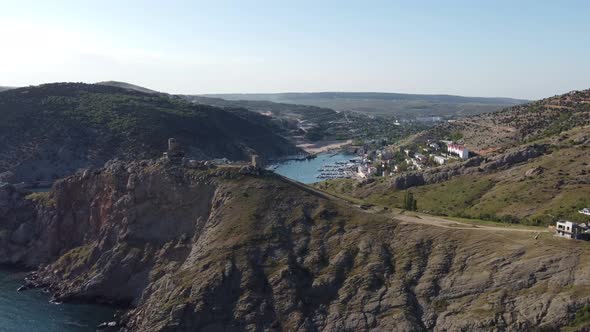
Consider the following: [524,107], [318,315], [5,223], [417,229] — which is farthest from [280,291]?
[524,107]

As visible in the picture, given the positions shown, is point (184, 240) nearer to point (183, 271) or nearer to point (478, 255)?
point (183, 271)

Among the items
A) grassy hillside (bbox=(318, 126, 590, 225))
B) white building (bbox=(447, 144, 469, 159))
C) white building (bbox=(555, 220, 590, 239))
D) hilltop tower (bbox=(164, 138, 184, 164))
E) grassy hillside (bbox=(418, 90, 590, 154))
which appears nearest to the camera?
white building (bbox=(555, 220, 590, 239))

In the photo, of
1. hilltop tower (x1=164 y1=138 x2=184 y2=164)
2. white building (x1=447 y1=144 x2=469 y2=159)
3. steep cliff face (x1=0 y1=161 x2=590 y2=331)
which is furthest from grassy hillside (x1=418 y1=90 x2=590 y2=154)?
hilltop tower (x1=164 y1=138 x2=184 y2=164)

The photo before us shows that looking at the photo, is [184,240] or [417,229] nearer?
[417,229]

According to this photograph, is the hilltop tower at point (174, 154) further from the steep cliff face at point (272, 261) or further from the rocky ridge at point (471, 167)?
the rocky ridge at point (471, 167)

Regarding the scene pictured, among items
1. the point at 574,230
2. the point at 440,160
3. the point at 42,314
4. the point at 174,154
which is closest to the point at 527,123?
the point at 440,160

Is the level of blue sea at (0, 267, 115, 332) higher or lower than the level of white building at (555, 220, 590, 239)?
lower

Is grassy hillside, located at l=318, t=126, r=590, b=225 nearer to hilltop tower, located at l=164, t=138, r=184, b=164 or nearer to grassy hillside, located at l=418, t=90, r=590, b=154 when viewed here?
grassy hillside, located at l=418, t=90, r=590, b=154
